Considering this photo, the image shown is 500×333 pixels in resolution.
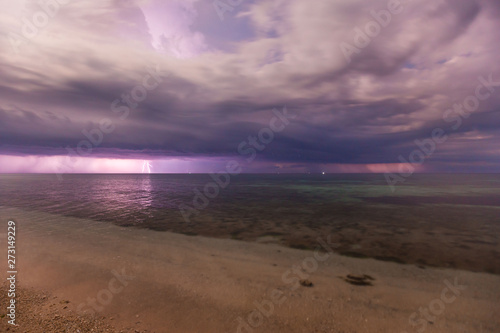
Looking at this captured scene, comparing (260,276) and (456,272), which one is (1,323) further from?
(456,272)

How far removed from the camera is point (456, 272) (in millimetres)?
13234

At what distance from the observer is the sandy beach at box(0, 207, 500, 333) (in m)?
7.68

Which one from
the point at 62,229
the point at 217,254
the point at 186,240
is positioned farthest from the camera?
the point at 62,229

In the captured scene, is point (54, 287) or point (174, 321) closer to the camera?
point (174, 321)

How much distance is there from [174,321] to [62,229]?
2055 centimetres

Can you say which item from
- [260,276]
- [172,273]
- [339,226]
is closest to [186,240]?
[172,273]

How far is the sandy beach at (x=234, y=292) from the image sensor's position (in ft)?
25.2

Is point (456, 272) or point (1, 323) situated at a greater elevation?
point (1, 323)

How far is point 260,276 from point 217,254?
4653 mm

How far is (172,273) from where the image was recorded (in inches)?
469

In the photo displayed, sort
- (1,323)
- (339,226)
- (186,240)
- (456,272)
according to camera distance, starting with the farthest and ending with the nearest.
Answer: (339,226) → (186,240) → (456,272) → (1,323)

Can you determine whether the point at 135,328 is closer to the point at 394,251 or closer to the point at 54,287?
the point at 54,287

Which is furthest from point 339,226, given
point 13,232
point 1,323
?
point 13,232

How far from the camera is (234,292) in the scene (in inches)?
392
